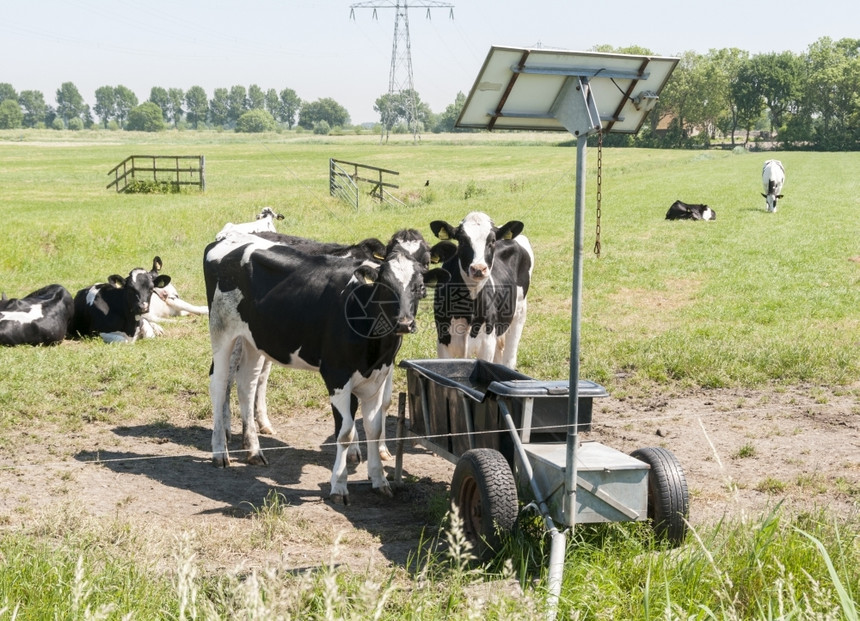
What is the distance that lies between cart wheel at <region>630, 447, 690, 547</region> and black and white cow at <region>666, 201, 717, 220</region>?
25.1 metres

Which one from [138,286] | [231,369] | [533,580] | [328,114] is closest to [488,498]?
[533,580]

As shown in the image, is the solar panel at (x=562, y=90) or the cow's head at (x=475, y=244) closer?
the solar panel at (x=562, y=90)

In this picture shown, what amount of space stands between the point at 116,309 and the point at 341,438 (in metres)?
8.45

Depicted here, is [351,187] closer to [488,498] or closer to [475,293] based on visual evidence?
[475,293]

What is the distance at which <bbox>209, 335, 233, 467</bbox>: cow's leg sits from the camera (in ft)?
29.3

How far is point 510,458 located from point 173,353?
7.54m

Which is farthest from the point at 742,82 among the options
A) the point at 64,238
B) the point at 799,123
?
the point at 64,238

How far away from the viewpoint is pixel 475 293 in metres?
9.39

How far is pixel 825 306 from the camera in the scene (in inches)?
618

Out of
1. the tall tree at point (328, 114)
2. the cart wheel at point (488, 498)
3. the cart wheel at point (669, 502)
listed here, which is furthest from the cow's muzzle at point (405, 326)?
the tall tree at point (328, 114)

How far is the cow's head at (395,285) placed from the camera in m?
7.79

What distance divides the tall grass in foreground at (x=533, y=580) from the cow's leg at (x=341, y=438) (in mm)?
1976

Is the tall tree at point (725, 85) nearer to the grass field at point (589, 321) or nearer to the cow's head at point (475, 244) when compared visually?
the grass field at point (589, 321)

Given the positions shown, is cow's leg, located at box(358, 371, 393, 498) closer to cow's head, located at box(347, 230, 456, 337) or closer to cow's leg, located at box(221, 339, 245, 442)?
cow's head, located at box(347, 230, 456, 337)
